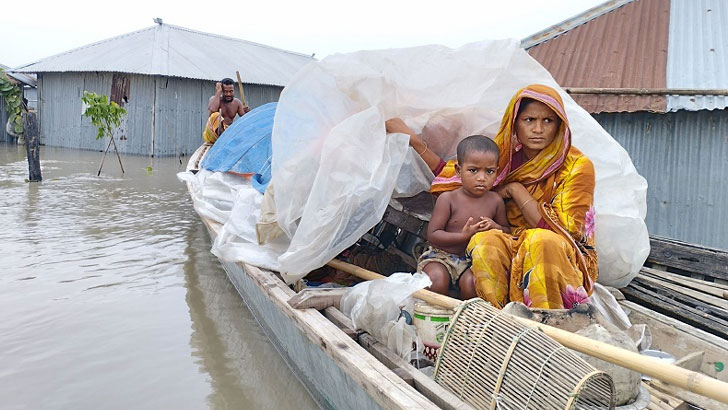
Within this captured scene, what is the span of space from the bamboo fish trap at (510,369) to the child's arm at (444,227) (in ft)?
2.15

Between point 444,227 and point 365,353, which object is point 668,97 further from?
point 365,353

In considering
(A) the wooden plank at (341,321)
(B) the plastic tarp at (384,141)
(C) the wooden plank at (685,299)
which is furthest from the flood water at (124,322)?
(C) the wooden plank at (685,299)

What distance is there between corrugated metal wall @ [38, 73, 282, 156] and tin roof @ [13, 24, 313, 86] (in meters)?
0.34

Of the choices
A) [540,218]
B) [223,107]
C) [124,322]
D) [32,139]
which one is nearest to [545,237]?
[540,218]

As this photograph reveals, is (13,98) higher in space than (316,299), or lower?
higher

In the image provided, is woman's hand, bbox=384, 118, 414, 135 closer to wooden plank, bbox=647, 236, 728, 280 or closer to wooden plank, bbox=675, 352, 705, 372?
wooden plank, bbox=675, 352, 705, 372

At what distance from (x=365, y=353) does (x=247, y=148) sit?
3.19m

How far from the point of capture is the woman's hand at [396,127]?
2881 millimetres

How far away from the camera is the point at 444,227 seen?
8.38 ft

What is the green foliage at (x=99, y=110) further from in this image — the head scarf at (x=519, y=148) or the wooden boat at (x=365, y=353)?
the head scarf at (x=519, y=148)

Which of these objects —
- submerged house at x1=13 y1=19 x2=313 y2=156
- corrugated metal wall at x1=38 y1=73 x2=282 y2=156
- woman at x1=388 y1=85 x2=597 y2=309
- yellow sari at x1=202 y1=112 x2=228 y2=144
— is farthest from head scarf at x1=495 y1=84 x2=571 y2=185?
corrugated metal wall at x1=38 y1=73 x2=282 y2=156

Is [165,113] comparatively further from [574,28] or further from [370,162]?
[370,162]

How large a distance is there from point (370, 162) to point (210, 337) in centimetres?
169

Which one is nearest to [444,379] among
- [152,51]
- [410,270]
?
[410,270]
